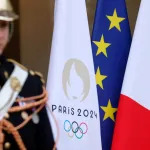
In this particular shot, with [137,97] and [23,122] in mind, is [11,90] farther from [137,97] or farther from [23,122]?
[137,97]

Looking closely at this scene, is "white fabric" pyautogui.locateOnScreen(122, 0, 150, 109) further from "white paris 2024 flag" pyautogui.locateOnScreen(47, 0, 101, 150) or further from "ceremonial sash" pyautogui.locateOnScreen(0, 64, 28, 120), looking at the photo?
"ceremonial sash" pyautogui.locateOnScreen(0, 64, 28, 120)

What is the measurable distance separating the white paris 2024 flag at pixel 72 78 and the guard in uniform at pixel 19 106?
39 cm

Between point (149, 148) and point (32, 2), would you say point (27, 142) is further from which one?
point (32, 2)

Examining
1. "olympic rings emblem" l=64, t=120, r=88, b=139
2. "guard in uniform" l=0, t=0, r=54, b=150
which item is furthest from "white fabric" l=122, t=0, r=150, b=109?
"guard in uniform" l=0, t=0, r=54, b=150

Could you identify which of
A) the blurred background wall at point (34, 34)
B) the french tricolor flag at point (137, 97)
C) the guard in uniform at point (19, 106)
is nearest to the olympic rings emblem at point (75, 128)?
the french tricolor flag at point (137, 97)

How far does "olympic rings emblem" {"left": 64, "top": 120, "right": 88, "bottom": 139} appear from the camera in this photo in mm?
2002

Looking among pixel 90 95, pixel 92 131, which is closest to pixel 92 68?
pixel 90 95

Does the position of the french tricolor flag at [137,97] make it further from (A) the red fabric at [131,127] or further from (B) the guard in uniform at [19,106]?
(B) the guard in uniform at [19,106]

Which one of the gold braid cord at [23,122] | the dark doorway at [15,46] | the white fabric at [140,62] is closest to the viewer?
the gold braid cord at [23,122]

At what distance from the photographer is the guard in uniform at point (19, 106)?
147cm

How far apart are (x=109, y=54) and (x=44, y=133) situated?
0.62m

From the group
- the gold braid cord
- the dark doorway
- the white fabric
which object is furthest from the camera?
the dark doorway

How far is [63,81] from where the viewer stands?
1988 millimetres

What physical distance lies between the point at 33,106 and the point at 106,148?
2.08 ft
